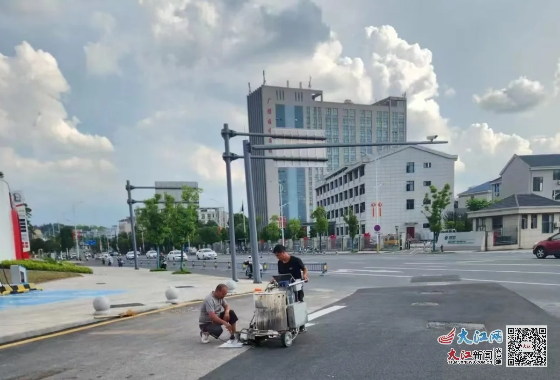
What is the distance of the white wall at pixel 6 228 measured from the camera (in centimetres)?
3061

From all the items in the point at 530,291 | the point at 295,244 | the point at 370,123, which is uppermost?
the point at 370,123

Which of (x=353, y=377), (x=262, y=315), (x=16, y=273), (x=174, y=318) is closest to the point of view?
(x=353, y=377)

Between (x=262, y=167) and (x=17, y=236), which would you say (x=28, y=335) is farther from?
(x=262, y=167)

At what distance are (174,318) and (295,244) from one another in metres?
71.8

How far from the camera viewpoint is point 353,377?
218 inches

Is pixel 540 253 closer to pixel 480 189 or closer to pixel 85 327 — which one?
pixel 85 327

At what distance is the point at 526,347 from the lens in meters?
6.44

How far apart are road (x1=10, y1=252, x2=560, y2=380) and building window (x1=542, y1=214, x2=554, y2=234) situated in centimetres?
3544

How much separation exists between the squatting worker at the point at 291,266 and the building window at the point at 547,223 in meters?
43.4

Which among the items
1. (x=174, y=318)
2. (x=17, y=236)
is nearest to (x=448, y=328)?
(x=174, y=318)

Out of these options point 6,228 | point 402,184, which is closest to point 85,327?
point 6,228

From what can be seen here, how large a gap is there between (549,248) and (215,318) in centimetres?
2451

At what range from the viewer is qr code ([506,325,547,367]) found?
5.94m

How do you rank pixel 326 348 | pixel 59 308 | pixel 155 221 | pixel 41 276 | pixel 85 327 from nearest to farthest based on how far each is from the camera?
1. pixel 326 348
2. pixel 85 327
3. pixel 59 308
4. pixel 41 276
5. pixel 155 221
